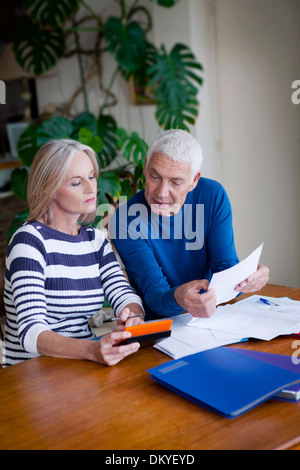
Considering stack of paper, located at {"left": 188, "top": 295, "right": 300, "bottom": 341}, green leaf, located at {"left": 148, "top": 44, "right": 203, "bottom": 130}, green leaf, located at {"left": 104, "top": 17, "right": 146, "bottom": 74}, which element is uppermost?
green leaf, located at {"left": 104, "top": 17, "right": 146, "bottom": 74}

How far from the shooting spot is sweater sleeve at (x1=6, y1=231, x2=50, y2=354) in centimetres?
150

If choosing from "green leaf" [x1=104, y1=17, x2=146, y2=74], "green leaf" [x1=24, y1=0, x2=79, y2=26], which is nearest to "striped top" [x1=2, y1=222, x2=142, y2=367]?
"green leaf" [x1=104, y1=17, x2=146, y2=74]

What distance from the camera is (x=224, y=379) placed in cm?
121

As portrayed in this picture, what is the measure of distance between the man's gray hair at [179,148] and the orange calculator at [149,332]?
2.08 feet

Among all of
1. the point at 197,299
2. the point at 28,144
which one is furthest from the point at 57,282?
the point at 28,144

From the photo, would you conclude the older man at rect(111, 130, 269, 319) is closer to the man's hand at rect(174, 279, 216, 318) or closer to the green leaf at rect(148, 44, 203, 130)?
the man's hand at rect(174, 279, 216, 318)

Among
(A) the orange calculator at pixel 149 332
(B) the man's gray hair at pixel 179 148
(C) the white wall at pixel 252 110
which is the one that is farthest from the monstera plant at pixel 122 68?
(A) the orange calculator at pixel 149 332

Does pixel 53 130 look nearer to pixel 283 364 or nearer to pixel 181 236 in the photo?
pixel 181 236

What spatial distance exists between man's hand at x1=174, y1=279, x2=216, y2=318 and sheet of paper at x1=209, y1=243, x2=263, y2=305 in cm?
3

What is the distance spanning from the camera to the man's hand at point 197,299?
1511 millimetres

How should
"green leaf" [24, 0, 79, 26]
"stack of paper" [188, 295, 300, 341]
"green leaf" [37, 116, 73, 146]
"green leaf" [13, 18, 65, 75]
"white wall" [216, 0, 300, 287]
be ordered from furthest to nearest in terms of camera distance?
1. "green leaf" [13, 18, 65, 75]
2. "green leaf" [24, 0, 79, 26]
3. "white wall" [216, 0, 300, 287]
4. "green leaf" [37, 116, 73, 146]
5. "stack of paper" [188, 295, 300, 341]

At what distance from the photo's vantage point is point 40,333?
1.49 m

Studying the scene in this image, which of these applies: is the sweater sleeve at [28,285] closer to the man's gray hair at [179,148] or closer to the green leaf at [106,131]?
the man's gray hair at [179,148]
